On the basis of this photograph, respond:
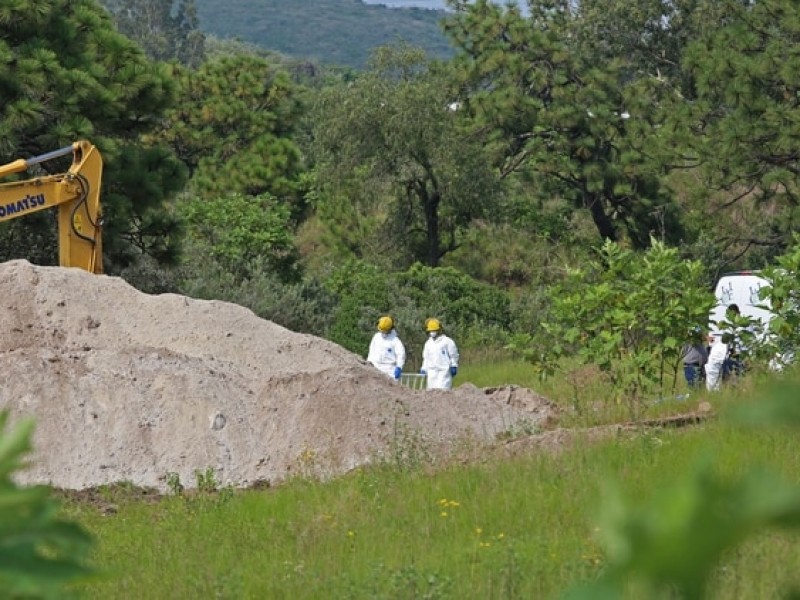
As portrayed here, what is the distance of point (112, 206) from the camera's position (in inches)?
941

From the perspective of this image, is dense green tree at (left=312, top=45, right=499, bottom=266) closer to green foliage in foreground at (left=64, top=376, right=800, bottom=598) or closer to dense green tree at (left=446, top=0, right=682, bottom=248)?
dense green tree at (left=446, top=0, right=682, bottom=248)

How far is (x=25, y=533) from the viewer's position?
1059mm

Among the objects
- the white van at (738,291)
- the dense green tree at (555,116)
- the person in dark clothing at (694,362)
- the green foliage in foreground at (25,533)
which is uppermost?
the green foliage in foreground at (25,533)

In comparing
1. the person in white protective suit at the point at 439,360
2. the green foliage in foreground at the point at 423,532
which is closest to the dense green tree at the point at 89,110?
the person in white protective suit at the point at 439,360

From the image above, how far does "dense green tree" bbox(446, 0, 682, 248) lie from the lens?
126ft

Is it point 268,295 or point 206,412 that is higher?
point 206,412

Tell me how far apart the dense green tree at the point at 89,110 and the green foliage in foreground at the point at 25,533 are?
2253 cm

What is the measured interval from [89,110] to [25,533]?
78.4ft

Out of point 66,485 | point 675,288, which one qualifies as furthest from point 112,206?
point 675,288

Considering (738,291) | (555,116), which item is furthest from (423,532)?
(555,116)

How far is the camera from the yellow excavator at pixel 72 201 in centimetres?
1938

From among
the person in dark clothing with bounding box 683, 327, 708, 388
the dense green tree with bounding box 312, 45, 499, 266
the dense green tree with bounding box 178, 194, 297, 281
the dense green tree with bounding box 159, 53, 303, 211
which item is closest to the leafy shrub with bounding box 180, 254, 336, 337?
the dense green tree with bounding box 178, 194, 297, 281

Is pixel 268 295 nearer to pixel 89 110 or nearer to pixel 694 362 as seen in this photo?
pixel 89 110

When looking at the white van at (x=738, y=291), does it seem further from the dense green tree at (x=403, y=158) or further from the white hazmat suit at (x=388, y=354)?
the dense green tree at (x=403, y=158)
